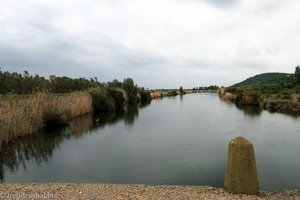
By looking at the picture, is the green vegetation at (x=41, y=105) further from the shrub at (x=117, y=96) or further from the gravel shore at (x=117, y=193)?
the gravel shore at (x=117, y=193)

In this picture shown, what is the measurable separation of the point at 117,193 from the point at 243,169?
99.9 inches

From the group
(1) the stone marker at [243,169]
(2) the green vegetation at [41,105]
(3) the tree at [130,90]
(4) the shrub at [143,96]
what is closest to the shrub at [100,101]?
(2) the green vegetation at [41,105]

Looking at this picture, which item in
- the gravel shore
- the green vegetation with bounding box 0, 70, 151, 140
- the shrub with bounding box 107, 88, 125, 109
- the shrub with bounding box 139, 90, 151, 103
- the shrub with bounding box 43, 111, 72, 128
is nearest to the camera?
the gravel shore

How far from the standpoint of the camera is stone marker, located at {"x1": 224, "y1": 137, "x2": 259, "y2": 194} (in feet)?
20.6

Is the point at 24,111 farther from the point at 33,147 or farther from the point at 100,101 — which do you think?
the point at 100,101

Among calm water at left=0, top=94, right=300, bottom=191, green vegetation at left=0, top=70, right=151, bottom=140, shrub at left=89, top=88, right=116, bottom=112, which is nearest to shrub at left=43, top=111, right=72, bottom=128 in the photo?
green vegetation at left=0, top=70, right=151, bottom=140

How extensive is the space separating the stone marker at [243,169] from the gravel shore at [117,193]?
19cm

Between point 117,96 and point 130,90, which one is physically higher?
point 130,90

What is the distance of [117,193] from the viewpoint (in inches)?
251

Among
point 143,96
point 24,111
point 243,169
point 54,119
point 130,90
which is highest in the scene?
point 130,90

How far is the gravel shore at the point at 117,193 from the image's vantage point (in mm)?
6133

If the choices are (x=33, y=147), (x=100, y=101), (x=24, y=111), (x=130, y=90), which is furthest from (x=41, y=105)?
(x=130, y=90)

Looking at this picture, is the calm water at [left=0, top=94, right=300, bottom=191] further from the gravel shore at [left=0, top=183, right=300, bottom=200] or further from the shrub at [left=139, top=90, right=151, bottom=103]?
the shrub at [left=139, top=90, right=151, bottom=103]

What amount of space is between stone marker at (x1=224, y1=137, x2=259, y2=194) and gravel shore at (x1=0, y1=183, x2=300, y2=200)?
7.4 inches
